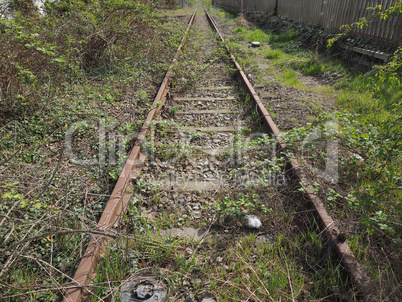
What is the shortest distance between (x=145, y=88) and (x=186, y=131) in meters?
2.12

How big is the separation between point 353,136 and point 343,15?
299 inches

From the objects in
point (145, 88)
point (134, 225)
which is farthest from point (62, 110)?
point (134, 225)

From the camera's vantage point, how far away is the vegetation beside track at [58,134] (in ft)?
6.41

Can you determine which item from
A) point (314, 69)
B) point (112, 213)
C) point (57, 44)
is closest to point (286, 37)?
point (314, 69)

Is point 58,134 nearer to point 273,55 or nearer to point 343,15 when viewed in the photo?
point 273,55

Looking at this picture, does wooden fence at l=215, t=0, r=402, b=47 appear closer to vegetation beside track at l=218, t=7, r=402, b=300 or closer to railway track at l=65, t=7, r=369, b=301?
vegetation beside track at l=218, t=7, r=402, b=300

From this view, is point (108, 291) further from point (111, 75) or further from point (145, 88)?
point (111, 75)

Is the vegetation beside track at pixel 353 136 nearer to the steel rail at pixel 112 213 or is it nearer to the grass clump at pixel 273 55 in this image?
the grass clump at pixel 273 55

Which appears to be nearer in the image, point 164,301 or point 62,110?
point 164,301

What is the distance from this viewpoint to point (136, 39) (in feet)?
24.6

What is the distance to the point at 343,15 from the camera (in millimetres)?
8219

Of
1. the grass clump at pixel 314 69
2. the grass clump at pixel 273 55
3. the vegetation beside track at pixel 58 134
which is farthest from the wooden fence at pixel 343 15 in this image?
the vegetation beside track at pixel 58 134

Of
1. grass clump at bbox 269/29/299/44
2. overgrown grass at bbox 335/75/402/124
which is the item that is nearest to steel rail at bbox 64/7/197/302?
overgrown grass at bbox 335/75/402/124

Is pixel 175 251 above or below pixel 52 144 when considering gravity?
below
